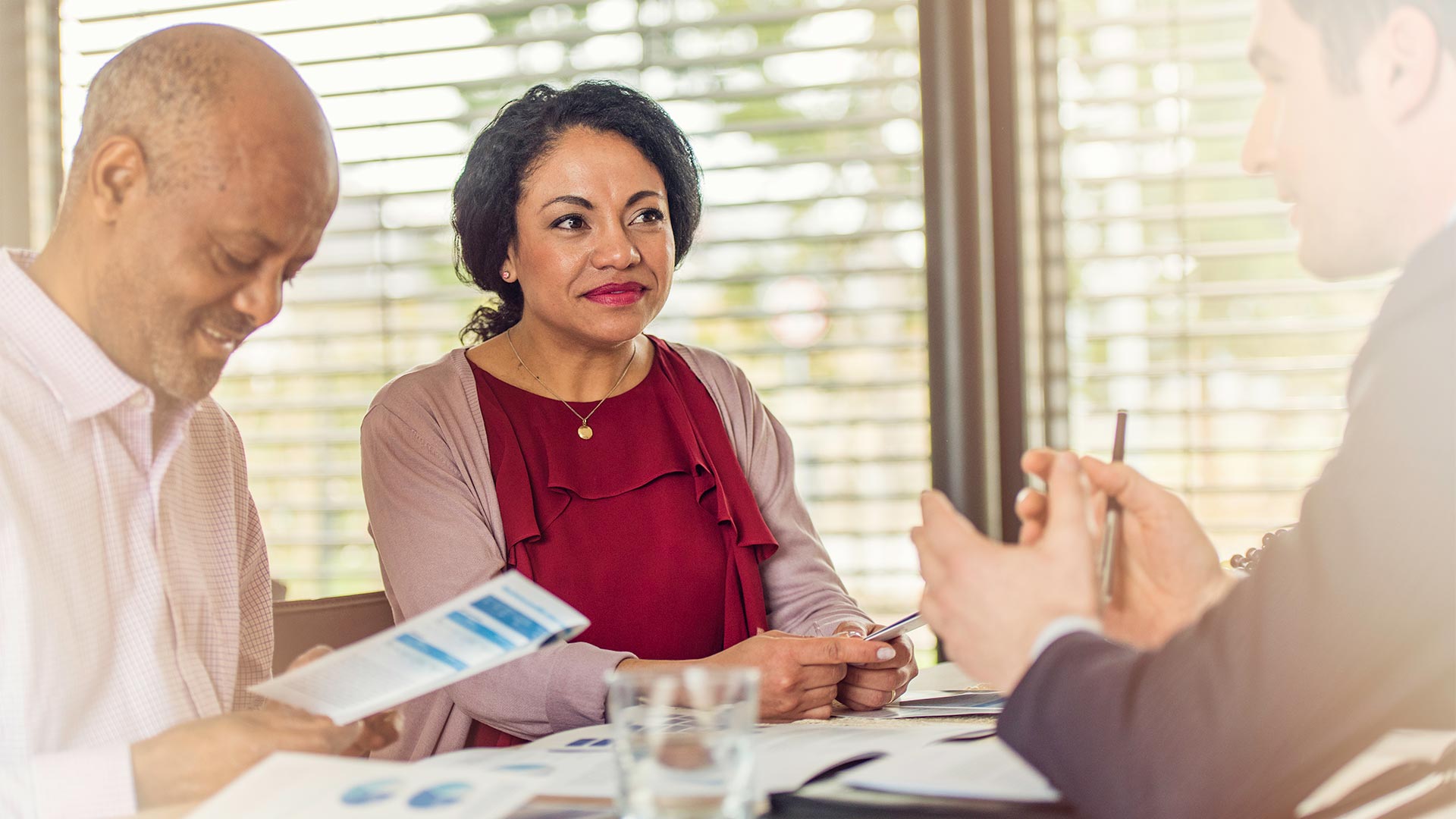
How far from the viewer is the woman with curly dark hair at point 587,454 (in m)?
1.84

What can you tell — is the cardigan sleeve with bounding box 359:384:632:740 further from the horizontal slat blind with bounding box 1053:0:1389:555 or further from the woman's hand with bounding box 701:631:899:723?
the horizontal slat blind with bounding box 1053:0:1389:555

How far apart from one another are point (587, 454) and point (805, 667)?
2.19 ft

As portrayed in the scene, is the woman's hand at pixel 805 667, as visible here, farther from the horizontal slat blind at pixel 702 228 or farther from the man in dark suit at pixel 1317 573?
the horizontal slat blind at pixel 702 228

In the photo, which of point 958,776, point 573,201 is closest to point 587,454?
point 573,201

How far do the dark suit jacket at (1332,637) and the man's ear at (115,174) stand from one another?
974 mm

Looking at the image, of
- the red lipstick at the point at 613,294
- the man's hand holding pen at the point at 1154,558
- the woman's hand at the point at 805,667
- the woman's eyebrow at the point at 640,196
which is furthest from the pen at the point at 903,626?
the woman's eyebrow at the point at 640,196

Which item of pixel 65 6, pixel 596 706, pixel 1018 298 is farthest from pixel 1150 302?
pixel 65 6

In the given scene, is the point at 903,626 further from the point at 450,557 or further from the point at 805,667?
the point at 450,557

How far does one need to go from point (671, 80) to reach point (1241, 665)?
7.89ft

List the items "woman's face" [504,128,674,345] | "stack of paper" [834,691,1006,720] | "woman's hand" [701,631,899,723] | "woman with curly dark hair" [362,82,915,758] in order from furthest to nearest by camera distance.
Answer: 1. "woman's face" [504,128,674,345]
2. "woman with curly dark hair" [362,82,915,758]
3. "woman's hand" [701,631,899,723]
4. "stack of paper" [834,691,1006,720]

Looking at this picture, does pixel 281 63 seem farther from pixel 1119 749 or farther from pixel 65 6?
pixel 65 6

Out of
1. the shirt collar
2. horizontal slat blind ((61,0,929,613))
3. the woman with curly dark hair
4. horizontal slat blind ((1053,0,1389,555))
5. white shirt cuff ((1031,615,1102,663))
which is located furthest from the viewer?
horizontal slat blind ((61,0,929,613))

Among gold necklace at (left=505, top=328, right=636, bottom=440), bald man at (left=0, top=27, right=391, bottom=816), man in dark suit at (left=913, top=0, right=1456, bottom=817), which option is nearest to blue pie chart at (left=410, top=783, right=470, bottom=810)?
bald man at (left=0, top=27, right=391, bottom=816)

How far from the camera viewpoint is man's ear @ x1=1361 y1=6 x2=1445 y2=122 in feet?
2.88
